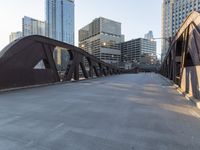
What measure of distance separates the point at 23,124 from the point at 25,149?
1615 mm

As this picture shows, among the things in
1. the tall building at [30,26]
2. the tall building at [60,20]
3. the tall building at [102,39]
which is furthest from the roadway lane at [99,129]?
the tall building at [60,20]

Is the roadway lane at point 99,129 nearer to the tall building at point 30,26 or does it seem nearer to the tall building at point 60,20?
the tall building at point 30,26

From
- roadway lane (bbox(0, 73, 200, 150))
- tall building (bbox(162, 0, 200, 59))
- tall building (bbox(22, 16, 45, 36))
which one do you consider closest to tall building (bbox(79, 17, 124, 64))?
tall building (bbox(22, 16, 45, 36))

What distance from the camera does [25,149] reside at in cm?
344

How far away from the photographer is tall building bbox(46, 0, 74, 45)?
341 feet

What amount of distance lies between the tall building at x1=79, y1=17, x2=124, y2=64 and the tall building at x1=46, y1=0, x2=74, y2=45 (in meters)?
8.84

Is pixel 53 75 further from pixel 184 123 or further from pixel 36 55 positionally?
pixel 184 123

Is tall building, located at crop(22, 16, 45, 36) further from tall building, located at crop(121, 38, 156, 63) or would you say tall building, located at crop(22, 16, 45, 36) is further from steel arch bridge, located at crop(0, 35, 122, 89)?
steel arch bridge, located at crop(0, 35, 122, 89)

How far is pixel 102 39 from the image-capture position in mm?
108062

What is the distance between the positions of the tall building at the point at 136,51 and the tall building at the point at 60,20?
40.4m

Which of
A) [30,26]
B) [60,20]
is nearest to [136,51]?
[60,20]

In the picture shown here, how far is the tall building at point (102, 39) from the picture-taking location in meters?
105

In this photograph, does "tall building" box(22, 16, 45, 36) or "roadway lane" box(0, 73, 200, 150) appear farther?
"tall building" box(22, 16, 45, 36)

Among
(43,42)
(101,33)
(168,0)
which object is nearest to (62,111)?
(43,42)
